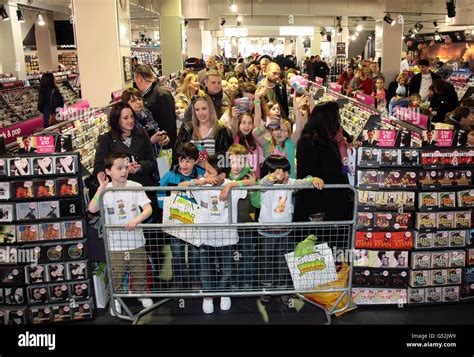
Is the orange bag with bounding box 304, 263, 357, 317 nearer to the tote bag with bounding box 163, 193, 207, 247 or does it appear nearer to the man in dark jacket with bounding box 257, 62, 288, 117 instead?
the tote bag with bounding box 163, 193, 207, 247

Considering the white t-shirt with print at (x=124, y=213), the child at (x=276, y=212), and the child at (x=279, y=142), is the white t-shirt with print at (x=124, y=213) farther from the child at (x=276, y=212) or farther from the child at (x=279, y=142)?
the child at (x=279, y=142)

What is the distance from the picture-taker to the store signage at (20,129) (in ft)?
32.4

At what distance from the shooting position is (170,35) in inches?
599

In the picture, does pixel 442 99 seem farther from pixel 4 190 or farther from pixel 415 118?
pixel 4 190

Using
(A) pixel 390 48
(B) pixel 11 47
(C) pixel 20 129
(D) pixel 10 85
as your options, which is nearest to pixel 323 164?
(C) pixel 20 129

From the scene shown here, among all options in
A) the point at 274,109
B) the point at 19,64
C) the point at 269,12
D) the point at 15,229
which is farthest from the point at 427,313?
the point at 269,12

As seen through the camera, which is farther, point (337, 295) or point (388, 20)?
point (388, 20)

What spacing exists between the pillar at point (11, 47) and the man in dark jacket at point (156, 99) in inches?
544

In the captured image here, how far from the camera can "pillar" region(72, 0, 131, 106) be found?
7523 millimetres

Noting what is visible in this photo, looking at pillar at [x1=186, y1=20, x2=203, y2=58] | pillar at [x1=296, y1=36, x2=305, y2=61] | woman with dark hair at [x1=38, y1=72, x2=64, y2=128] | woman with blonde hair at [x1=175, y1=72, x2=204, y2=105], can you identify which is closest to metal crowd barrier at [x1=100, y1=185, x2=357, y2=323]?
woman with blonde hair at [x1=175, y1=72, x2=204, y2=105]

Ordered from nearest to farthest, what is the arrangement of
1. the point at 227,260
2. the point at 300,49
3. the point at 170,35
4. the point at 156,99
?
1. the point at 227,260
2. the point at 156,99
3. the point at 170,35
4. the point at 300,49

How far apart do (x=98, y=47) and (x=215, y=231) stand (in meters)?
4.73

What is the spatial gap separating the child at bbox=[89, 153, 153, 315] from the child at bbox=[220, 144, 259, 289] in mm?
766

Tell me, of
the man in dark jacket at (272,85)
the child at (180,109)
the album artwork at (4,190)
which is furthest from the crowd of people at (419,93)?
the album artwork at (4,190)
